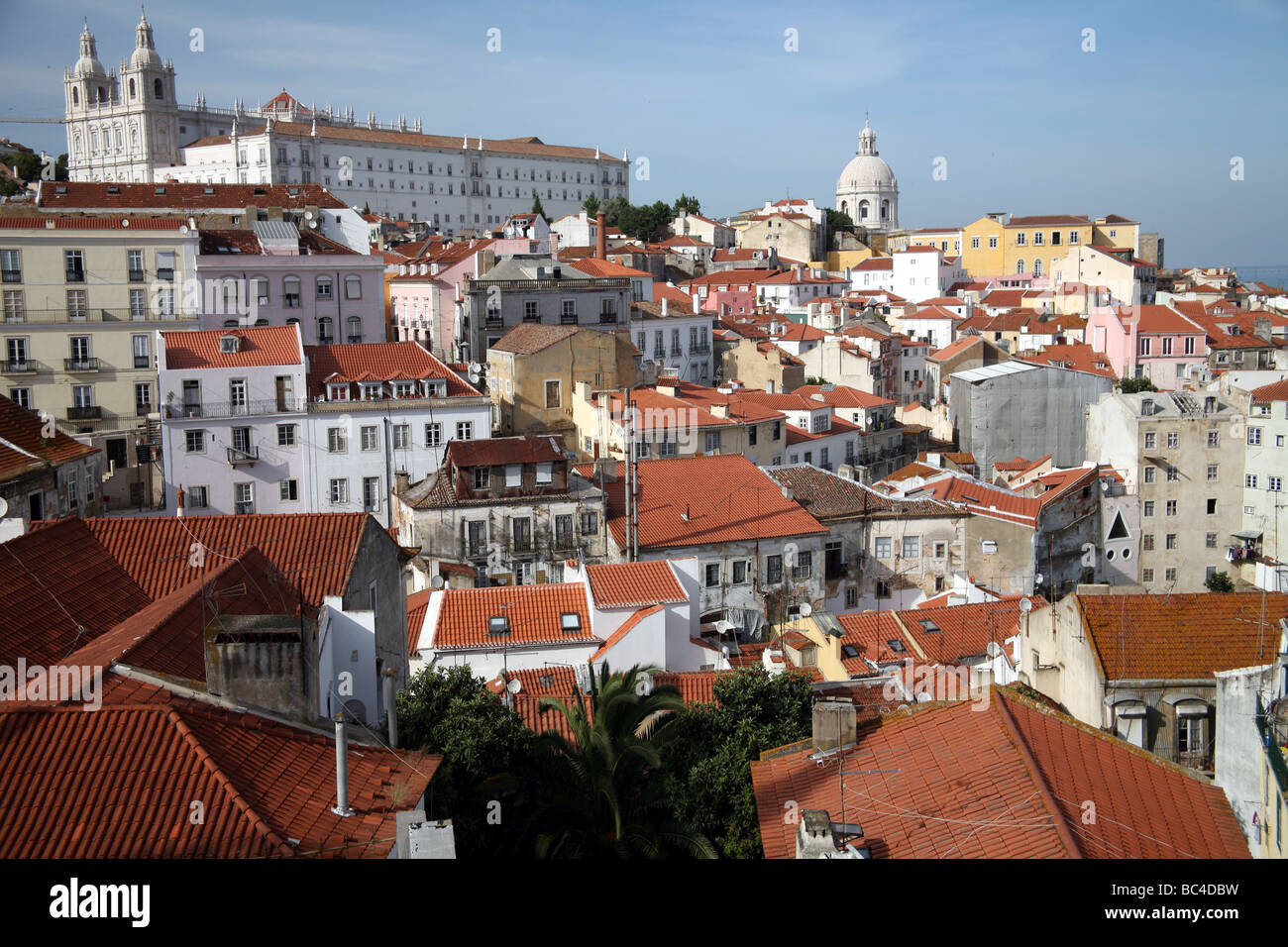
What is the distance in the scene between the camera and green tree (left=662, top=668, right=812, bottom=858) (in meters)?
12.0

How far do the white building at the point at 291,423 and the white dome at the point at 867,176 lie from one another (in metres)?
96.7

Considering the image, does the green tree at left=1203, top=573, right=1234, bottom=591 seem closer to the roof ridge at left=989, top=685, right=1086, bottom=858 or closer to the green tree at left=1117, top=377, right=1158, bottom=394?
the green tree at left=1117, top=377, right=1158, bottom=394

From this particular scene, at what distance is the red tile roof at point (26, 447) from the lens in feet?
60.3

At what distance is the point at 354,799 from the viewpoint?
27.5 feet

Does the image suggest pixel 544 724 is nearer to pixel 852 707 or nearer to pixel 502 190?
pixel 852 707

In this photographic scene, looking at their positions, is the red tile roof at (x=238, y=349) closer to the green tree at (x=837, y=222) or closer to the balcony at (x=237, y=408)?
the balcony at (x=237, y=408)

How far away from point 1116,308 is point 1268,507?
2824 cm

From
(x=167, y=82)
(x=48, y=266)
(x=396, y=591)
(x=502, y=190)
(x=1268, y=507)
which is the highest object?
(x=167, y=82)

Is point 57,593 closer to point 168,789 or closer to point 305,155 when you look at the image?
point 168,789

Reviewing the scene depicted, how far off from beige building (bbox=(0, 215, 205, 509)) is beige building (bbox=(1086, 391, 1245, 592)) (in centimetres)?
2886

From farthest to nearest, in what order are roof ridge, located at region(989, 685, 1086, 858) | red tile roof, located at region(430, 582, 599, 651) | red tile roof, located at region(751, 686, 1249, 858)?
red tile roof, located at region(430, 582, 599, 651) < red tile roof, located at region(751, 686, 1249, 858) < roof ridge, located at region(989, 685, 1086, 858)

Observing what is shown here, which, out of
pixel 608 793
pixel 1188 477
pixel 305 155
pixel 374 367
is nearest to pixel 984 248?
→ pixel 305 155

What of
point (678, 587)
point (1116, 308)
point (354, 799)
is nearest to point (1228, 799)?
point (354, 799)

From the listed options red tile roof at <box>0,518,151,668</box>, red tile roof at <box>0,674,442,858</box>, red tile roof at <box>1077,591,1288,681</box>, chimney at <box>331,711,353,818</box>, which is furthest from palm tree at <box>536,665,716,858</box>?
red tile roof at <box>1077,591,1288,681</box>
